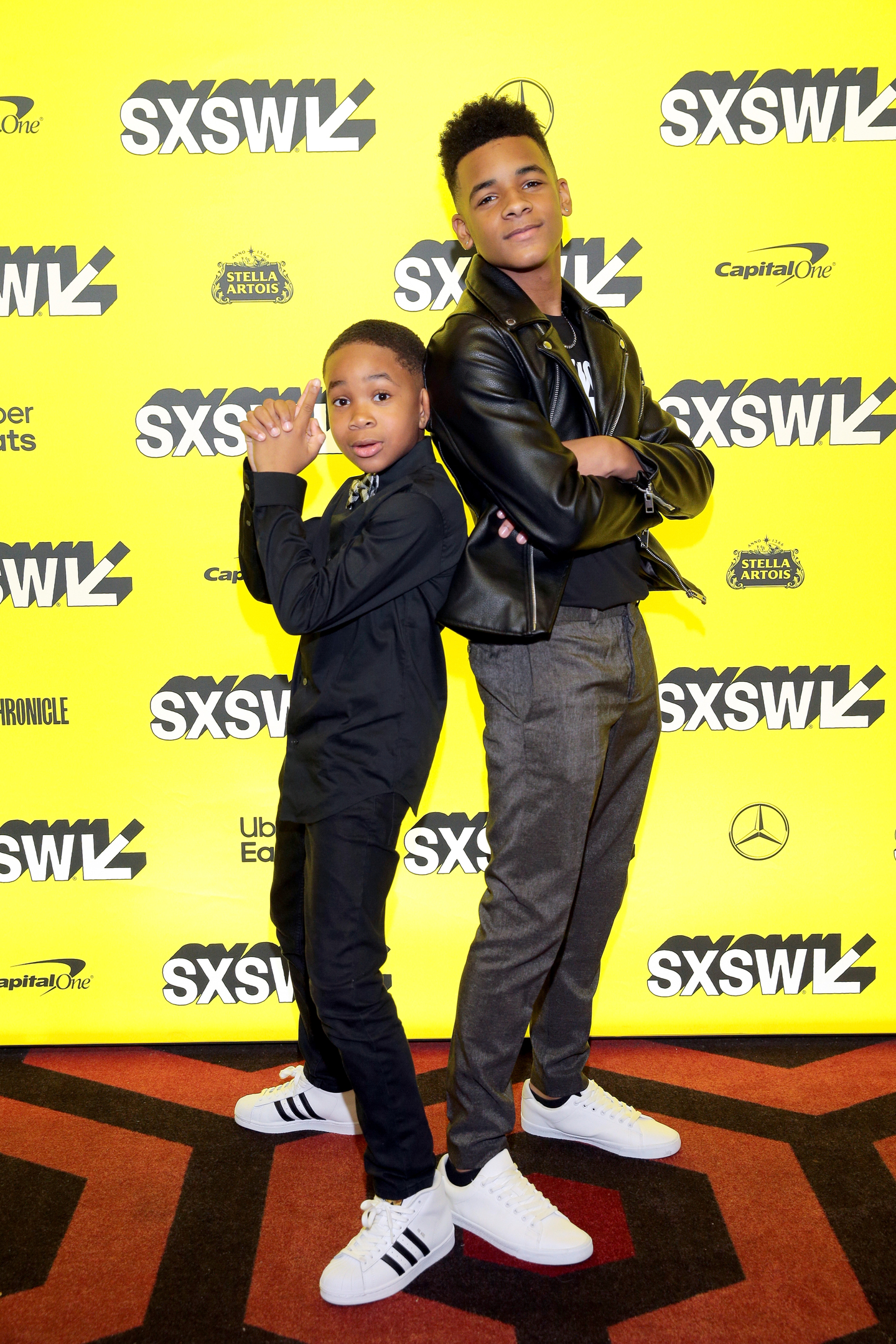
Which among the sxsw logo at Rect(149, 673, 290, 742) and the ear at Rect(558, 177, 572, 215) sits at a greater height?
the ear at Rect(558, 177, 572, 215)

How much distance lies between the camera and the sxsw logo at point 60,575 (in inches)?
89.0

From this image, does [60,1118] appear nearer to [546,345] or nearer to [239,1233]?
[239,1233]

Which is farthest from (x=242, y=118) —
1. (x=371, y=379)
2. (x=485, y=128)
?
(x=371, y=379)

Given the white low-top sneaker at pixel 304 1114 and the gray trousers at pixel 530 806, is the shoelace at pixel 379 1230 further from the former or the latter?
the white low-top sneaker at pixel 304 1114

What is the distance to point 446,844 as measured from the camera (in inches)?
94.6

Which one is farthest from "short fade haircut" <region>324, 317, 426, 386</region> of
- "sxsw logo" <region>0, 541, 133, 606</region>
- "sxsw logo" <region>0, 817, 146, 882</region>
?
"sxsw logo" <region>0, 817, 146, 882</region>

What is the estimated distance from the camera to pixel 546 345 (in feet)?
5.39

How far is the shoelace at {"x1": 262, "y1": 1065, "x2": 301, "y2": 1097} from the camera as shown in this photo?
209 cm

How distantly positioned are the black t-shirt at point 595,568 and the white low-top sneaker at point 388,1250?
3.37 feet

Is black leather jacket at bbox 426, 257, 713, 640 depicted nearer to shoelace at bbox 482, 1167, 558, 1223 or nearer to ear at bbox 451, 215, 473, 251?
ear at bbox 451, 215, 473, 251

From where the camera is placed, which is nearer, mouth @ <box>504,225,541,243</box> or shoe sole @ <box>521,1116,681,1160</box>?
mouth @ <box>504,225,541,243</box>

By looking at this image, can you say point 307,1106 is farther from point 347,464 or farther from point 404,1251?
point 347,464

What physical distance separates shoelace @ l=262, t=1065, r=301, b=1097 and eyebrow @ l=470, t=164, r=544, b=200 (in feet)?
5.82

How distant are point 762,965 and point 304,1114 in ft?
3.77
